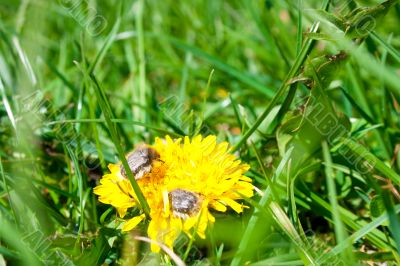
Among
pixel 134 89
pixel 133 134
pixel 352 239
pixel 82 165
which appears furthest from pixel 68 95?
pixel 352 239

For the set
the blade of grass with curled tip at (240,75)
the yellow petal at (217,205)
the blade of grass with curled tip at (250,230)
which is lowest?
the blade of grass with curled tip at (250,230)

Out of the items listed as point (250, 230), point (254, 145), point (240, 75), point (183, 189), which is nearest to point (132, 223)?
point (183, 189)

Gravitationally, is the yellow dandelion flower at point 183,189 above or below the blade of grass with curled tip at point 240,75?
below

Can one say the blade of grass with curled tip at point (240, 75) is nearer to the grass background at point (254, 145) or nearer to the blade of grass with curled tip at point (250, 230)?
the grass background at point (254, 145)

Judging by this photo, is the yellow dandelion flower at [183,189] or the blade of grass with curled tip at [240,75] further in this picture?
the blade of grass with curled tip at [240,75]

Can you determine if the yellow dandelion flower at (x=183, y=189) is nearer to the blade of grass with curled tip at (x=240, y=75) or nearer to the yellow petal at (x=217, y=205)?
the yellow petal at (x=217, y=205)

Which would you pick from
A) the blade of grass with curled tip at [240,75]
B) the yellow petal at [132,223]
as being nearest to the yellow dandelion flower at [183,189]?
the yellow petal at [132,223]

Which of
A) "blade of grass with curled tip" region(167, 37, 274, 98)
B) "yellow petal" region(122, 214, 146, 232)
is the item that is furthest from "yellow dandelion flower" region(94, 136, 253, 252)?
"blade of grass with curled tip" region(167, 37, 274, 98)
